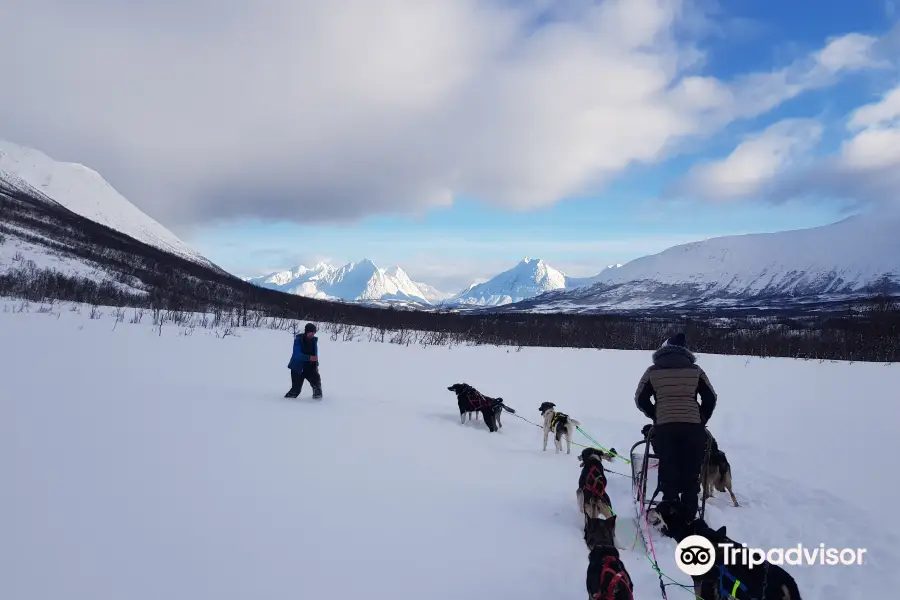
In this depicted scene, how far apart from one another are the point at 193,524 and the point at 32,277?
5955 centimetres

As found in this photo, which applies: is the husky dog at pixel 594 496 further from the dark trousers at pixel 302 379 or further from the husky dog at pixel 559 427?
the dark trousers at pixel 302 379

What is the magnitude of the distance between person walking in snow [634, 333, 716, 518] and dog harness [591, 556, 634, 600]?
196 cm

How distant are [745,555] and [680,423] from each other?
1.90 m

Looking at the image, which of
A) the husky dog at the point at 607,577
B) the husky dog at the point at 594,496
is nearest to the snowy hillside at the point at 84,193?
the husky dog at the point at 594,496

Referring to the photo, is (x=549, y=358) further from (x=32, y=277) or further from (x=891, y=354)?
(x=32, y=277)

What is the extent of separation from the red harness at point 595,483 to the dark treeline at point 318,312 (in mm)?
26134

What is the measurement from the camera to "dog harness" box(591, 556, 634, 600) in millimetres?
3225

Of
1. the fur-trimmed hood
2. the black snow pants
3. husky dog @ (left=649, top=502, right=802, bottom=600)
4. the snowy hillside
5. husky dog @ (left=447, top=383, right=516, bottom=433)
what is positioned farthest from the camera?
the snowy hillside

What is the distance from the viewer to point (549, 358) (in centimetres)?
2288

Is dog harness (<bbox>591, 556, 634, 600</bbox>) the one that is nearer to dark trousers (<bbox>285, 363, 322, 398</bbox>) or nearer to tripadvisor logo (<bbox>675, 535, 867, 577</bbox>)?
tripadvisor logo (<bbox>675, 535, 867, 577</bbox>)

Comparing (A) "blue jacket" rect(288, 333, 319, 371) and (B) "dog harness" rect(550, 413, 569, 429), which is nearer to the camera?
(B) "dog harness" rect(550, 413, 569, 429)

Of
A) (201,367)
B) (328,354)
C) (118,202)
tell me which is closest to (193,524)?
(201,367)

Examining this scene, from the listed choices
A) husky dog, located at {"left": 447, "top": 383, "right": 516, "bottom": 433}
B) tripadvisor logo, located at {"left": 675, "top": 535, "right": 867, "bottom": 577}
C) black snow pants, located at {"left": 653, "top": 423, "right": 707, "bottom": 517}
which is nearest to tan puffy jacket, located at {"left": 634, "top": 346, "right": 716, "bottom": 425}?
black snow pants, located at {"left": 653, "top": 423, "right": 707, "bottom": 517}

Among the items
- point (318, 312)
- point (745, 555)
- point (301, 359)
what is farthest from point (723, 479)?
point (318, 312)
